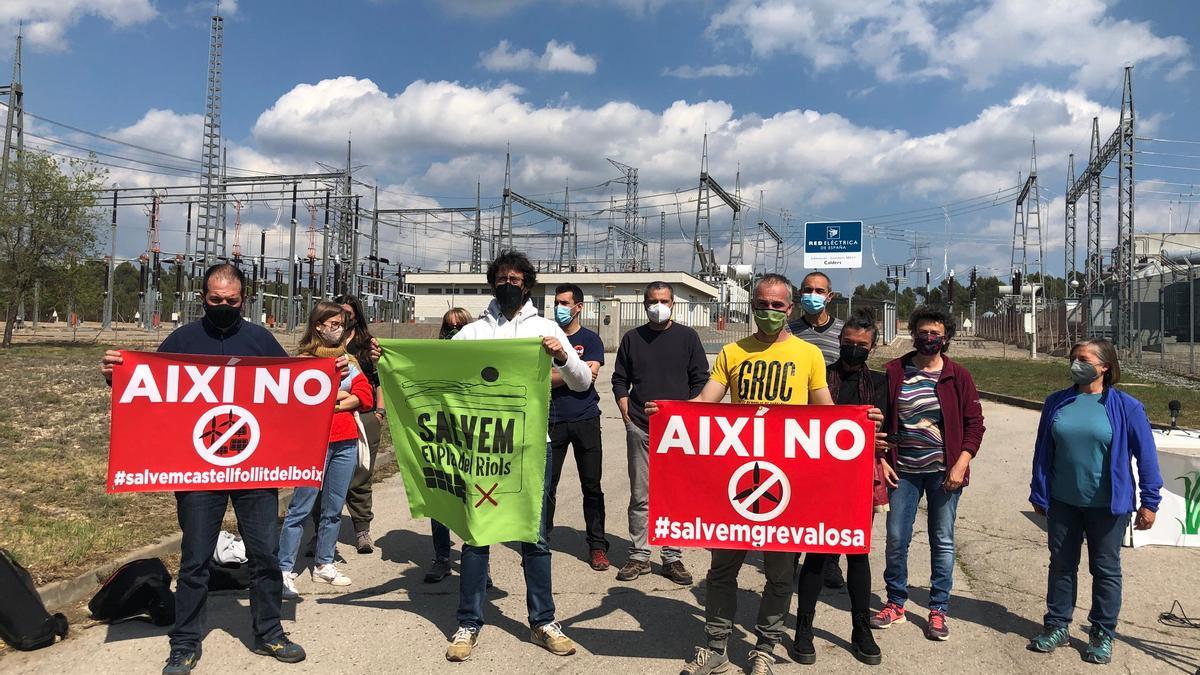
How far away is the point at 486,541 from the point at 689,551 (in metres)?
2.86

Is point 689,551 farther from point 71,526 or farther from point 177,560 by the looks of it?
point 71,526

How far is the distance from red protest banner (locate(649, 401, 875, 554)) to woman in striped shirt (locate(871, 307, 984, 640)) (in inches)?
30.6

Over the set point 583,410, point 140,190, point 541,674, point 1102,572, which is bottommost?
point 541,674

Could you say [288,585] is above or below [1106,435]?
below

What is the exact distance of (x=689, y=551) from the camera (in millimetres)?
6926

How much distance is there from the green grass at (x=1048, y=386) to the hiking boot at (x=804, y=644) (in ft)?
34.9

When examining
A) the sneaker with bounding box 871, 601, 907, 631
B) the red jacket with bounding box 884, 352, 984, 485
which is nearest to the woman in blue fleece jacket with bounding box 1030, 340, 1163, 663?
the red jacket with bounding box 884, 352, 984, 485

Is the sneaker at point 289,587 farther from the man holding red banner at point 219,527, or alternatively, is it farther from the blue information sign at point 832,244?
the blue information sign at point 832,244

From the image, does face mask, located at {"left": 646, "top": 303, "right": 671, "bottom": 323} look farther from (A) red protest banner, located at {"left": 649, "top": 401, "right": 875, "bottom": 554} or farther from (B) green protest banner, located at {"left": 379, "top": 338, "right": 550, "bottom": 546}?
(A) red protest banner, located at {"left": 649, "top": 401, "right": 875, "bottom": 554}

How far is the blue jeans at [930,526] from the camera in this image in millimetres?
4945

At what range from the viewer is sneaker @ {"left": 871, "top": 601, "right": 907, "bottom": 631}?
4996 mm

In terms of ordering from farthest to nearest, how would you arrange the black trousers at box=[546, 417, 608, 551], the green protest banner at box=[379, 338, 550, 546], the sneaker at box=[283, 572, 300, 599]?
the black trousers at box=[546, 417, 608, 551] → the sneaker at box=[283, 572, 300, 599] → the green protest banner at box=[379, 338, 550, 546]

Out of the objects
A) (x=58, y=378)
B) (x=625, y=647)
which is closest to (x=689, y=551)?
(x=625, y=647)

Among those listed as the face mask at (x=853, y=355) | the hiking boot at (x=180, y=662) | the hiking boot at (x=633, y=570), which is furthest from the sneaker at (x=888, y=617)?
the hiking boot at (x=180, y=662)
